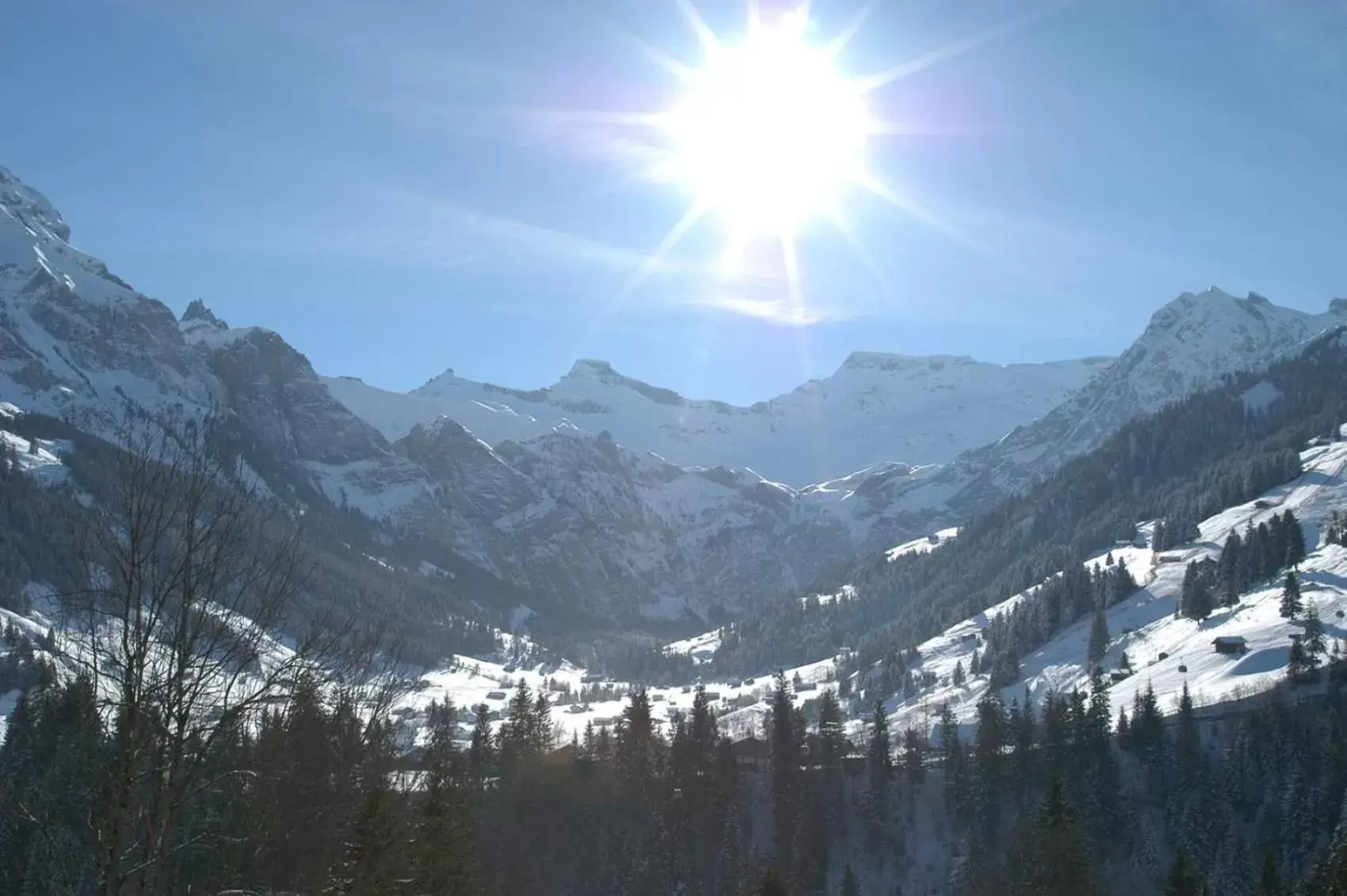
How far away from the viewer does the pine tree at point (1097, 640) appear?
458ft

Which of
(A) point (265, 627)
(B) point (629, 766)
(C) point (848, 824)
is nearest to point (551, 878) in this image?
(B) point (629, 766)

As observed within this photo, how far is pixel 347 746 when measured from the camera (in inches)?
1291

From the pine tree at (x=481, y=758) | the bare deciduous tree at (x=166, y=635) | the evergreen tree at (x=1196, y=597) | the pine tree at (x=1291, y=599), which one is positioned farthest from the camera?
the evergreen tree at (x=1196, y=597)

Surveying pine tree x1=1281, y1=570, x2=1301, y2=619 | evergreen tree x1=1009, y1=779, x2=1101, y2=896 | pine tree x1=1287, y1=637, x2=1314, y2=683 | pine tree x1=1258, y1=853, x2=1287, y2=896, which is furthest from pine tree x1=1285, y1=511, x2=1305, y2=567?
evergreen tree x1=1009, y1=779, x2=1101, y2=896

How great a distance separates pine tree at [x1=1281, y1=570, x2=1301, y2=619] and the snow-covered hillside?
1.16 meters

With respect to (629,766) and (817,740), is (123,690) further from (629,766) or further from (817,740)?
(817,740)

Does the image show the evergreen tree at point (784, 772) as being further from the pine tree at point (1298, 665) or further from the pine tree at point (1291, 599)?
the pine tree at point (1291, 599)

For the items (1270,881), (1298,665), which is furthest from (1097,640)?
(1270,881)

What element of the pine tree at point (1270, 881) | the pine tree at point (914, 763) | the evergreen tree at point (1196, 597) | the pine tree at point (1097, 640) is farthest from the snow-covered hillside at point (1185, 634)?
the pine tree at point (1270, 881)

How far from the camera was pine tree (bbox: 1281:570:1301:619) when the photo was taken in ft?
372

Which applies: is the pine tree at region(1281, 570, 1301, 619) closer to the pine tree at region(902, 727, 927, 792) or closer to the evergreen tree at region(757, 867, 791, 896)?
the pine tree at region(902, 727, 927, 792)

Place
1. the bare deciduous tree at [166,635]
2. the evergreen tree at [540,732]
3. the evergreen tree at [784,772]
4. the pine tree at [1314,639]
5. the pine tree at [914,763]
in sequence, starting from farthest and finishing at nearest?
the pine tree at [1314,639] → the pine tree at [914,763] → the evergreen tree at [540,732] → the evergreen tree at [784,772] → the bare deciduous tree at [166,635]

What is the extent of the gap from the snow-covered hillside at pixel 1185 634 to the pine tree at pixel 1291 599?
116cm

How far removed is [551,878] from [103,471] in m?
72.8
